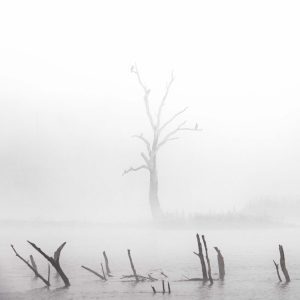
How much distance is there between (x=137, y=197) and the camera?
1919 inches

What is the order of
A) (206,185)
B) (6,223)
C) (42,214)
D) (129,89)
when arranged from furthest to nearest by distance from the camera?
(129,89) < (206,185) < (42,214) < (6,223)

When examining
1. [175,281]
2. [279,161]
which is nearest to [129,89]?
[279,161]

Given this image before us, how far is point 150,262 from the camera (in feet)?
58.7

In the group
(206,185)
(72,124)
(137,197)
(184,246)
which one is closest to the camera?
(184,246)

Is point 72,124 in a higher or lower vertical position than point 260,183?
higher

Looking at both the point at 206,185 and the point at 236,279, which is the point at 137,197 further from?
the point at 236,279

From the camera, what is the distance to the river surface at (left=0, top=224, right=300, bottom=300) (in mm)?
12172

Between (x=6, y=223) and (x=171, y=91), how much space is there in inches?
1481

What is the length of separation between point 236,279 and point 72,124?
153ft

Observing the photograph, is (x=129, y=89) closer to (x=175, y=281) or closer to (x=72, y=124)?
(x=72, y=124)

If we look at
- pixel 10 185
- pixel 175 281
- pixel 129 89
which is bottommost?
pixel 175 281

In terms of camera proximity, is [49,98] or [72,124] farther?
[49,98]

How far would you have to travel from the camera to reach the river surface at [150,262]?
39.9 ft

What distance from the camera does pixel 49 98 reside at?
63.8 meters
